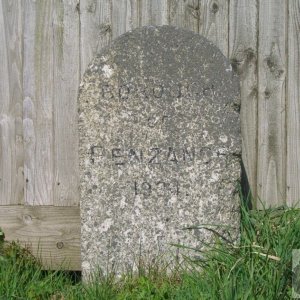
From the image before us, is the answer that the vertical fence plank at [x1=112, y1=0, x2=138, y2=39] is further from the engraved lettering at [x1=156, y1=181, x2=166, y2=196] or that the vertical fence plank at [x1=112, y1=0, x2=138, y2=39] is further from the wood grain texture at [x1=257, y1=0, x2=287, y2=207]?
the engraved lettering at [x1=156, y1=181, x2=166, y2=196]

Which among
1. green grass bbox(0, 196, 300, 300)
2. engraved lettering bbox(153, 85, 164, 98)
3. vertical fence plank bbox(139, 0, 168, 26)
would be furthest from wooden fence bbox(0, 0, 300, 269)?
engraved lettering bbox(153, 85, 164, 98)

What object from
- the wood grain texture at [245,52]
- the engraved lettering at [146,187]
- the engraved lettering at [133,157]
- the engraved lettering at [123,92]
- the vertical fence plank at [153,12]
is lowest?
the engraved lettering at [146,187]

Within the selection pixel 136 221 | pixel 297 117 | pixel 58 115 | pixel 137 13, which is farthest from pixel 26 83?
pixel 297 117

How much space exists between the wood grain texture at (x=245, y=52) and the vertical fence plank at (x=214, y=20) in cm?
4

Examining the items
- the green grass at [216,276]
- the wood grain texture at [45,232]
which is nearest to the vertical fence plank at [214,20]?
the green grass at [216,276]

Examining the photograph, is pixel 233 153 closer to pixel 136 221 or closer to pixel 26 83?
pixel 136 221

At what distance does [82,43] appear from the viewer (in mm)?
4703

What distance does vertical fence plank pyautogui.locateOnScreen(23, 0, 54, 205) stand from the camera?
15.5ft

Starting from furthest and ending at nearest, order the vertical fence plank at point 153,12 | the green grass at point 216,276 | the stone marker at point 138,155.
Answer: the vertical fence plank at point 153,12
the stone marker at point 138,155
the green grass at point 216,276

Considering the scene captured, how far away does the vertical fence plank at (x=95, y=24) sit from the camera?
4.69 metres

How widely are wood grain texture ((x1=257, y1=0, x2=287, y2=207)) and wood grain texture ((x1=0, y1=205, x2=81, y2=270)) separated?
113cm

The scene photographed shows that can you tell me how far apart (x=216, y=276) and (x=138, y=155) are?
81cm

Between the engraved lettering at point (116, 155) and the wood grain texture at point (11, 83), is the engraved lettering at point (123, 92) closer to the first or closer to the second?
the engraved lettering at point (116, 155)

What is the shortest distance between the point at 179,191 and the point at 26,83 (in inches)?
46.5
